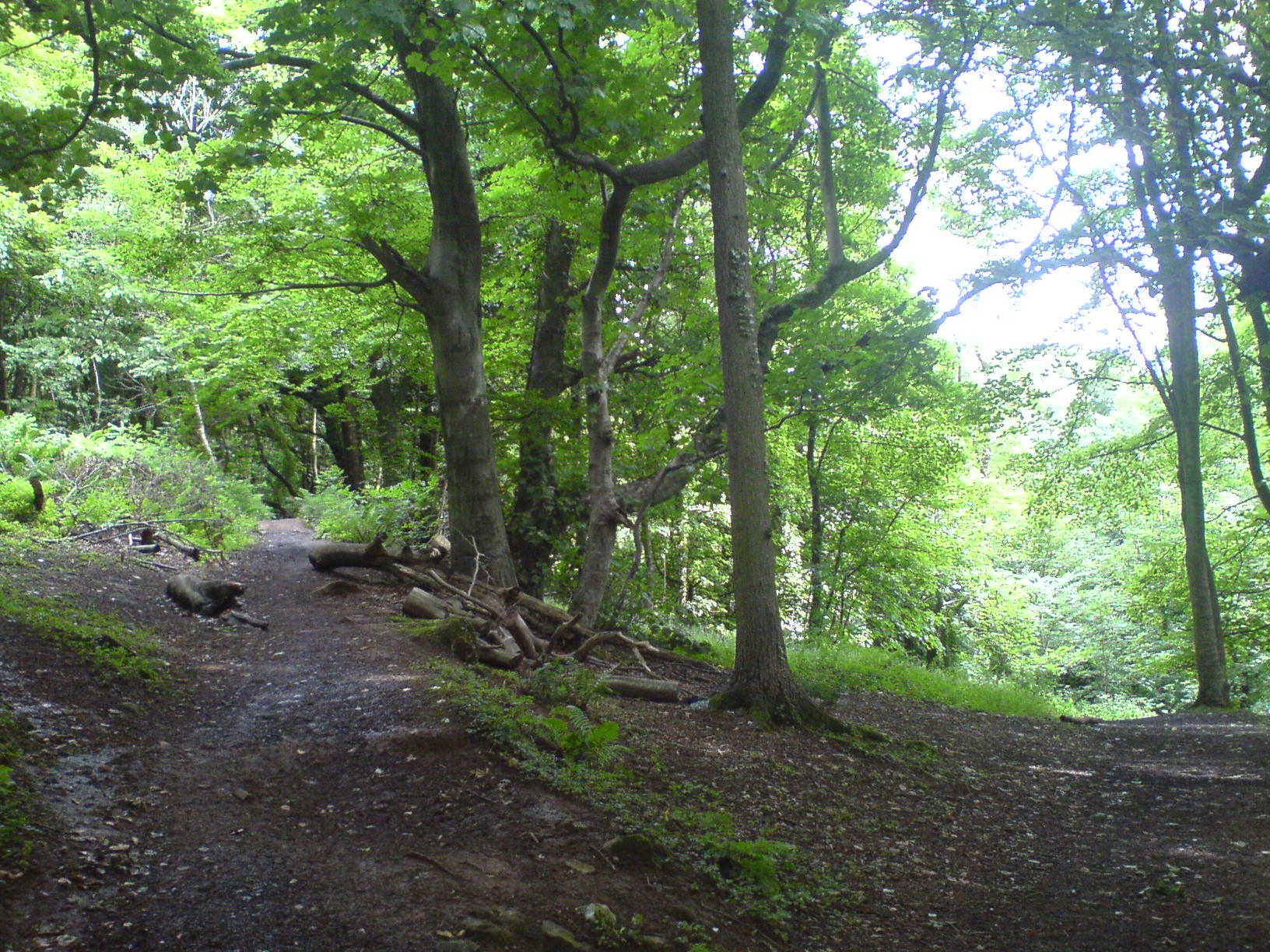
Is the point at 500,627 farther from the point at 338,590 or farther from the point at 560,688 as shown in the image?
the point at 338,590

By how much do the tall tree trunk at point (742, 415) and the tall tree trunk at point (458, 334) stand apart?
3351mm

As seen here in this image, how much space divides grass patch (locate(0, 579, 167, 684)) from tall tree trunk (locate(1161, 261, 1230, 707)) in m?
12.7

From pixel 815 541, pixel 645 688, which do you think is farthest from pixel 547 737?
pixel 815 541

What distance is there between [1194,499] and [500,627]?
1013 cm

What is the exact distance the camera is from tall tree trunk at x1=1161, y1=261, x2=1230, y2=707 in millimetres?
11570

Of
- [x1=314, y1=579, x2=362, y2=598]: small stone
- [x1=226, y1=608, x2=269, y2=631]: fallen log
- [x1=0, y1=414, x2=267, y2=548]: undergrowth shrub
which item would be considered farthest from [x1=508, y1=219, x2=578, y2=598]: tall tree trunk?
[x1=0, y1=414, x2=267, y2=548]: undergrowth shrub

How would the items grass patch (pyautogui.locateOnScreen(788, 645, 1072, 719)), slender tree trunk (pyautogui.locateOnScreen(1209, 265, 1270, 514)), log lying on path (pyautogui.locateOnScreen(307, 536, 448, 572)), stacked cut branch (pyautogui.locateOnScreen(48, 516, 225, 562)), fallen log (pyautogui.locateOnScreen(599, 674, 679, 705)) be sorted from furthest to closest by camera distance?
slender tree trunk (pyautogui.locateOnScreen(1209, 265, 1270, 514)), grass patch (pyautogui.locateOnScreen(788, 645, 1072, 719)), log lying on path (pyautogui.locateOnScreen(307, 536, 448, 572)), stacked cut branch (pyautogui.locateOnScreen(48, 516, 225, 562)), fallen log (pyautogui.locateOnScreen(599, 674, 679, 705))

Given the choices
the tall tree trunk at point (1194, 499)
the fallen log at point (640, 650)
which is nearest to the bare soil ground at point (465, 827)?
the fallen log at point (640, 650)

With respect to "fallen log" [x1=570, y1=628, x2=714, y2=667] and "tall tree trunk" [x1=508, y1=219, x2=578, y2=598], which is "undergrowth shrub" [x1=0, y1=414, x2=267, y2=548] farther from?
"fallen log" [x1=570, y1=628, x2=714, y2=667]

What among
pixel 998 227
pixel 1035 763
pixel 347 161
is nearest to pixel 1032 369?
pixel 998 227

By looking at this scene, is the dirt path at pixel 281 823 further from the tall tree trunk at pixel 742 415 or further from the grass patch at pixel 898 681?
the grass patch at pixel 898 681

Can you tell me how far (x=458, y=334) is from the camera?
360 inches

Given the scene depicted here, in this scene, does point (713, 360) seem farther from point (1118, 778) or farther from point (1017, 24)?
point (1118, 778)

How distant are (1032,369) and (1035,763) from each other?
8.28m
